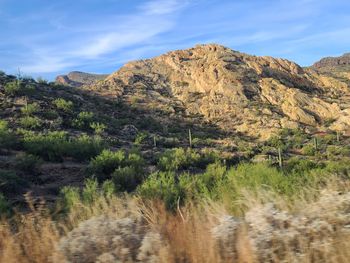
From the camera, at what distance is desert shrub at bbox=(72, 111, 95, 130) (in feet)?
106

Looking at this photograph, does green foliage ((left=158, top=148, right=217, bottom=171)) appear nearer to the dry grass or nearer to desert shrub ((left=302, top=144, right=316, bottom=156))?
desert shrub ((left=302, top=144, right=316, bottom=156))

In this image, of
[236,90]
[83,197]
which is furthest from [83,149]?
[236,90]

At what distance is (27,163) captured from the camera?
18625mm

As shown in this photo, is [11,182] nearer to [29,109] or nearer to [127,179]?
[127,179]

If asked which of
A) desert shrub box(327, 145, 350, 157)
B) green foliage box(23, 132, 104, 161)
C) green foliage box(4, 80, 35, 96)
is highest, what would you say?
green foliage box(4, 80, 35, 96)

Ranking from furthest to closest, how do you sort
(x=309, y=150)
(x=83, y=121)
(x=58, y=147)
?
(x=309, y=150), (x=83, y=121), (x=58, y=147)

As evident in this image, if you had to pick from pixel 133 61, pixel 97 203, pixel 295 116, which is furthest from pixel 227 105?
pixel 97 203

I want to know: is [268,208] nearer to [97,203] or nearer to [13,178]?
[97,203]

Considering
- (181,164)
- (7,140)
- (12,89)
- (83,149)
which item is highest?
Answer: (12,89)

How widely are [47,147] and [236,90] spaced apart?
35.9 m

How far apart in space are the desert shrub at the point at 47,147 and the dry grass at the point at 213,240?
16.4 meters

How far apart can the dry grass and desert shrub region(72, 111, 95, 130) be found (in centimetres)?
2708

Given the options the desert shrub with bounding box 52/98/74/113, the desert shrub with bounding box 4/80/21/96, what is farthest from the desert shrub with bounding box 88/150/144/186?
the desert shrub with bounding box 4/80/21/96

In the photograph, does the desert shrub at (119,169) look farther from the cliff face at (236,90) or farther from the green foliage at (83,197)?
the cliff face at (236,90)
